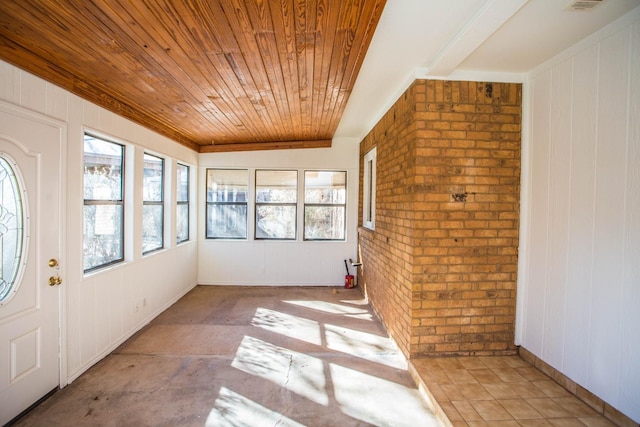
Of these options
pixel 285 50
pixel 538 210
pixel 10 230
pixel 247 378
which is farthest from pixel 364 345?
pixel 10 230

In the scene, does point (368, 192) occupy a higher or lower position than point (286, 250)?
higher

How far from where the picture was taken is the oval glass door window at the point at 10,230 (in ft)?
6.79

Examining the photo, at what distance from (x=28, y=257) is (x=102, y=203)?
103cm

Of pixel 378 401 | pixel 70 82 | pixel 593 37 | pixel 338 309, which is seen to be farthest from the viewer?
pixel 338 309

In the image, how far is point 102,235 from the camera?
3.19m

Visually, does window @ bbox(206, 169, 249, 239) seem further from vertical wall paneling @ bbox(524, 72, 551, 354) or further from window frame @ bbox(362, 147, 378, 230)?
vertical wall paneling @ bbox(524, 72, 551, 354)

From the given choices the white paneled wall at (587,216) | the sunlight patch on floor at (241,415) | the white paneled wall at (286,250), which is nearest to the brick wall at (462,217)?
the white paneled wall at (587,216)

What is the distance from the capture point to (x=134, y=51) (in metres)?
2.18

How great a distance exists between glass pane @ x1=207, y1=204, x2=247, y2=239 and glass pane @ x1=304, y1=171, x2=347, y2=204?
1.27 m

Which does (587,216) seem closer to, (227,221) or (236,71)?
(236,71)

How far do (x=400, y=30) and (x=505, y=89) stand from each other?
4.48 ft

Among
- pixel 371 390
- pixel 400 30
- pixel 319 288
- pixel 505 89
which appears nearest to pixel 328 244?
pixel 319 288

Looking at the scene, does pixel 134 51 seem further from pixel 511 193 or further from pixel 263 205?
pixel 263 205

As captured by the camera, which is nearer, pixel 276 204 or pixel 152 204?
pixel 152 204
